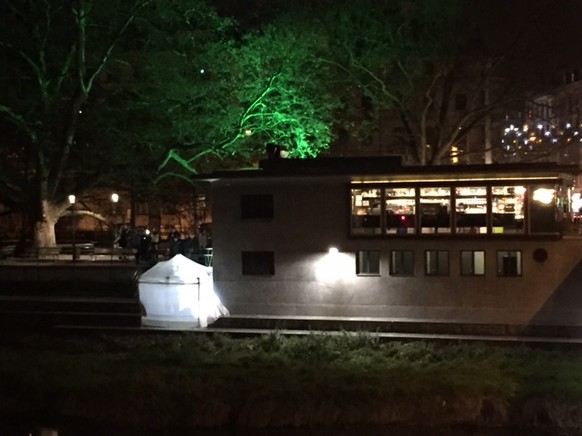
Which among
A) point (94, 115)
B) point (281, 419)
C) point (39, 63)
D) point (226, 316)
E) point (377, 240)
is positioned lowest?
Result: point (281, 419)

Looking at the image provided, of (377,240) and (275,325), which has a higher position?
(377,240)

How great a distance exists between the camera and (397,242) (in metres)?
25.7

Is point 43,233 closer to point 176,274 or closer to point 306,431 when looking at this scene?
point 176,274

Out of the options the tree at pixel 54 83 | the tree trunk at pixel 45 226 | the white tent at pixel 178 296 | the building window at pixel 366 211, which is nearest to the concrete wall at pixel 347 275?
the building window at pixel 366 211

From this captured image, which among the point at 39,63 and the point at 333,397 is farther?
the point at 39,63

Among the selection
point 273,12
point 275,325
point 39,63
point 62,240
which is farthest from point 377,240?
point 62,240

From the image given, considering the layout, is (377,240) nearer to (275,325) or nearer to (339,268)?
(339,268)

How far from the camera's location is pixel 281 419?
17.8 metres

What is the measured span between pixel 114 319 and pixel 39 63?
616 inches

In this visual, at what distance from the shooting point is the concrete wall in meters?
24.7

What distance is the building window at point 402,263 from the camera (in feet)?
84.2

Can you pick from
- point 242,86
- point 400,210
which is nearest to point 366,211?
point 400,210

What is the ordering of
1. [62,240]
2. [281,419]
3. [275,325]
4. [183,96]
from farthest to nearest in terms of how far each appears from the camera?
[62,240] → [183,96] → [275,325] → [281,419]

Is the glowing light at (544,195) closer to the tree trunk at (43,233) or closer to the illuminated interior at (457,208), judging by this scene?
the illuminated interior at (457,208)
